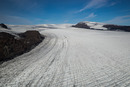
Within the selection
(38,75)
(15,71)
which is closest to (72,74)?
(38,75)

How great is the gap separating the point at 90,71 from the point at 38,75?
150 centimetres

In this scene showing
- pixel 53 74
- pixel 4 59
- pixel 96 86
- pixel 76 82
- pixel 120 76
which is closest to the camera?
pixel 96 86

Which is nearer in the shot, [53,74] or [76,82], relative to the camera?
[76,82]

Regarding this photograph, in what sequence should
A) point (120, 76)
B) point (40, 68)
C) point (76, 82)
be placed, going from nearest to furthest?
point (76, 82) < point (120, 76) < point (40, 68)

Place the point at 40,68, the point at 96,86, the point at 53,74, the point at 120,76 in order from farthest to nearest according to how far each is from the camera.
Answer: the point at 40,68 → the point at 53,74 → the point at 120,76 → the point at 96,86

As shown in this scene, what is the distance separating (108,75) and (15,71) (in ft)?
8.75

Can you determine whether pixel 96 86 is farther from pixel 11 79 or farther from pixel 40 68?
pixel 11 79

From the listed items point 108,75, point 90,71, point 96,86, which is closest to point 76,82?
point 96,86

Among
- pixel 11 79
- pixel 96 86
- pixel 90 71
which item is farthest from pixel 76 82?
pixel 11 79

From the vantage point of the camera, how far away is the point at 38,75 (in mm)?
1690

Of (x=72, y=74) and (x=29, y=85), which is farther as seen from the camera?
(x=72, y=74)

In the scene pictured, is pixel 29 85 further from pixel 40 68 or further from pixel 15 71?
pixel 15 71

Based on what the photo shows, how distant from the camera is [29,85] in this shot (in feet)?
4.61

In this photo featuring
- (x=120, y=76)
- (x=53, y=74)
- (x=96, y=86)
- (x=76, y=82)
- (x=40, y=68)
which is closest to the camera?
(x=96, y=86)
